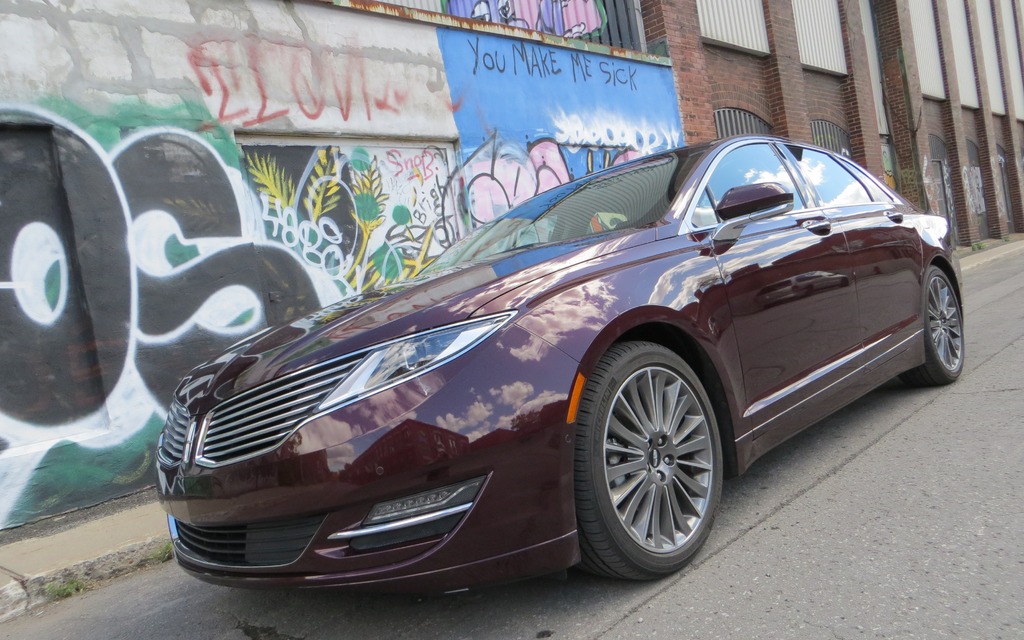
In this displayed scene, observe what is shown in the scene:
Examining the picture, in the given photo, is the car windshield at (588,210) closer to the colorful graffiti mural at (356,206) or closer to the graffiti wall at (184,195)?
the graffiti wall at (184,195)

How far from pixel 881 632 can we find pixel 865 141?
622 inches

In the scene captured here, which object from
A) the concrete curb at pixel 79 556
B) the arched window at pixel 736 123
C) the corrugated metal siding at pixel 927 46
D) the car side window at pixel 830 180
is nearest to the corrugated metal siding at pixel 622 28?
the arched window at pixel 736 123

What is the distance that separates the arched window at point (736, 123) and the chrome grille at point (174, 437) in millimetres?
10709

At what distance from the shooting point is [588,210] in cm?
347

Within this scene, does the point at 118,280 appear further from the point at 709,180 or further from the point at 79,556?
the point at 709,180

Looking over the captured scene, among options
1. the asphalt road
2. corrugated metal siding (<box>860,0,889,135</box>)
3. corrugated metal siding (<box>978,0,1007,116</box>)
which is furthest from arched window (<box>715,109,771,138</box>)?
corrugated metal siding (<box>978,0,1007,116</box>)

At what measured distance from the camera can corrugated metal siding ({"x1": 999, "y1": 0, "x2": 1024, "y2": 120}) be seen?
25.0 m

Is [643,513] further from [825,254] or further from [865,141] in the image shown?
[865,141]

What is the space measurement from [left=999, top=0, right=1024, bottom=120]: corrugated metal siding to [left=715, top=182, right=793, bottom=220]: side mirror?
27.6m

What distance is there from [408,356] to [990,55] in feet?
91.5

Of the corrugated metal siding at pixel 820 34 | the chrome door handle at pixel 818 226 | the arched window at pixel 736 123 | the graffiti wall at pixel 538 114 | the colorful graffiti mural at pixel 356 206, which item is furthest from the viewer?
the corrugated metal siding at pixel 820 34

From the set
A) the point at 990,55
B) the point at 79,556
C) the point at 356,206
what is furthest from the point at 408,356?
the point at 990,55

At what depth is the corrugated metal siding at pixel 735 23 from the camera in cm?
1191

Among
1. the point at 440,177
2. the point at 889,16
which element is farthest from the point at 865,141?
the point at 440,177
